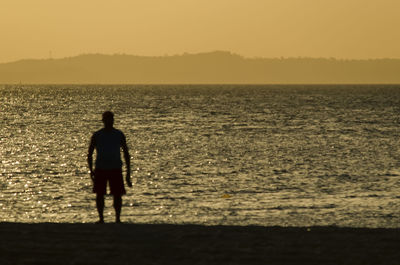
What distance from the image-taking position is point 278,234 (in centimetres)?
1191

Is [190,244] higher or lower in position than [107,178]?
lower

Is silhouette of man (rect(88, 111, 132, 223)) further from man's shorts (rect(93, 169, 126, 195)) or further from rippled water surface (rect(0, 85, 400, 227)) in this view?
rippled water surface (rect(0, 85, 400, 227))

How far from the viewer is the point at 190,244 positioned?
11102 millimetres

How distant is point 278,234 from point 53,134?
62544 millimetres

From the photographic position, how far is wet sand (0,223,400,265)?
10.1 metres

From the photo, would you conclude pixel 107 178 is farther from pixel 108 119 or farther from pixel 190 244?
pixel 190 244

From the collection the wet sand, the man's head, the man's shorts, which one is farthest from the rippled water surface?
the wet sand

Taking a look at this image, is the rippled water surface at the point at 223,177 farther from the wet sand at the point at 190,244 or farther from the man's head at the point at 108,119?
the wet sand at the point at 190,244

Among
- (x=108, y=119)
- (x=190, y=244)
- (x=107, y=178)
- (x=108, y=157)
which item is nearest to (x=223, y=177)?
(x=107, y=178)

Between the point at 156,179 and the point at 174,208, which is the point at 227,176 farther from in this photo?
the point at 174,208

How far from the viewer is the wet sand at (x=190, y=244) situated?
10086 millimetres

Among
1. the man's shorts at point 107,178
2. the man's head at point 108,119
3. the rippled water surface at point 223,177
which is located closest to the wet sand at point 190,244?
the man's shorts at point 107,178

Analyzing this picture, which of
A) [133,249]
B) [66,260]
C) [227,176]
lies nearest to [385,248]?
[133,249]

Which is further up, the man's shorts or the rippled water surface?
the man's shorts
